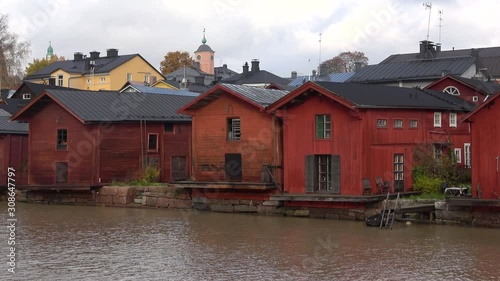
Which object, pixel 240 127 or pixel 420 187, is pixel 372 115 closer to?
pixel 420 187

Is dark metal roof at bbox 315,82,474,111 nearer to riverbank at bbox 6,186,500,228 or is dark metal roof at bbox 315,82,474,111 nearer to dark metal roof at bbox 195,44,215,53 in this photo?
riverbank at bbox 6,186,500,228

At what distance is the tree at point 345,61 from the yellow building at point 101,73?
34.1m

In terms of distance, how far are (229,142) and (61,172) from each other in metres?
11.6

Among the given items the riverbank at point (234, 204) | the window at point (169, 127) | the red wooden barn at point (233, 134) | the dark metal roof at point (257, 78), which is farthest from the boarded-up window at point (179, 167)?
the dark metal roof at point (257, 78)

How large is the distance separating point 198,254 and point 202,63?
13212cm

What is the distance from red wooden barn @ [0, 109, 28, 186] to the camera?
1906 inches

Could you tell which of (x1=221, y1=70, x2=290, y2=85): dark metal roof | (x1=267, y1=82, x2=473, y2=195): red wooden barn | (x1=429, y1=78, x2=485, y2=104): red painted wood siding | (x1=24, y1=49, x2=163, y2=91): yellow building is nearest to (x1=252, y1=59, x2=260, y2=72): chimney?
(x1=221, y1=70, x2=290, y2=85): dark metal roof

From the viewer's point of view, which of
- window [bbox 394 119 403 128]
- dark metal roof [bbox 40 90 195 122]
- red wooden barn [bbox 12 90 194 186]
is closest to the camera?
window [bbox 394 119 403 128]

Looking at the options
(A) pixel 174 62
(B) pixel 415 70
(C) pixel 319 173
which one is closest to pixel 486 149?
(C) pixel 319 173

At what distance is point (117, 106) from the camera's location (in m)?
46.2

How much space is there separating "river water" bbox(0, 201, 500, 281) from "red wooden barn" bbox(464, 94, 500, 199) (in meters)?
1.81

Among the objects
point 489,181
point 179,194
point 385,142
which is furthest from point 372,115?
point 179,194

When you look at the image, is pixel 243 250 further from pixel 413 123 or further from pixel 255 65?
pixel 255 65

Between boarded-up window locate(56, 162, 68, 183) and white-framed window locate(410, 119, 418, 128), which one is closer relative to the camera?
white-framed window locate(410, 119, 418, 128)
